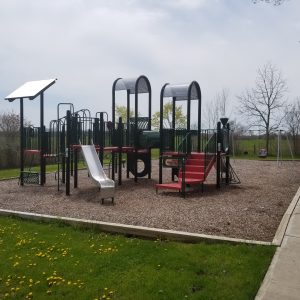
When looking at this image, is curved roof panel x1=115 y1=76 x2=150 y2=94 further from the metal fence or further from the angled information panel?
the metal fence

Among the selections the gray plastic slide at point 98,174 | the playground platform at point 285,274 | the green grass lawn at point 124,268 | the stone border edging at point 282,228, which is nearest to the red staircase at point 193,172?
the gray plastic slide at point 98,174

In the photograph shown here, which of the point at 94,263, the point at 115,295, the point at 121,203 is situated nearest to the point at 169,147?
the point at 121,203

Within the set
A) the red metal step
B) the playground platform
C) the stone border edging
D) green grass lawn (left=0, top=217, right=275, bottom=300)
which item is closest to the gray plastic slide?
the red metal step

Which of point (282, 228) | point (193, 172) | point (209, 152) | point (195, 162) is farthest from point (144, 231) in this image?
point (209, 152)

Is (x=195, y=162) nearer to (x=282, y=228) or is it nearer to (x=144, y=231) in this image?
(x=282, y=228)

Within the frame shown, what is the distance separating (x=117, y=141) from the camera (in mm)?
12977

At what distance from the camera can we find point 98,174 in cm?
1053

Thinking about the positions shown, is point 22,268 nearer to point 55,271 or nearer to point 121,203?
point 55,271

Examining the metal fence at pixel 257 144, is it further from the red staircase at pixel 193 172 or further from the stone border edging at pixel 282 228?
the stone border edging at pixel 282 228

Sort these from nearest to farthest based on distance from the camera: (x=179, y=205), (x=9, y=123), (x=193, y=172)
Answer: (x=179, y=205)
(x=193, y=172)
(x=9, y=123)

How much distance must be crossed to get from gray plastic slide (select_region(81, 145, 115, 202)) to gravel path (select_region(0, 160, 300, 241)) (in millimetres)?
332

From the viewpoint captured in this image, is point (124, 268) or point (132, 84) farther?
point (132, 84)

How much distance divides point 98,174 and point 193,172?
9.00ft

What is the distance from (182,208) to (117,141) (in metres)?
5.06
